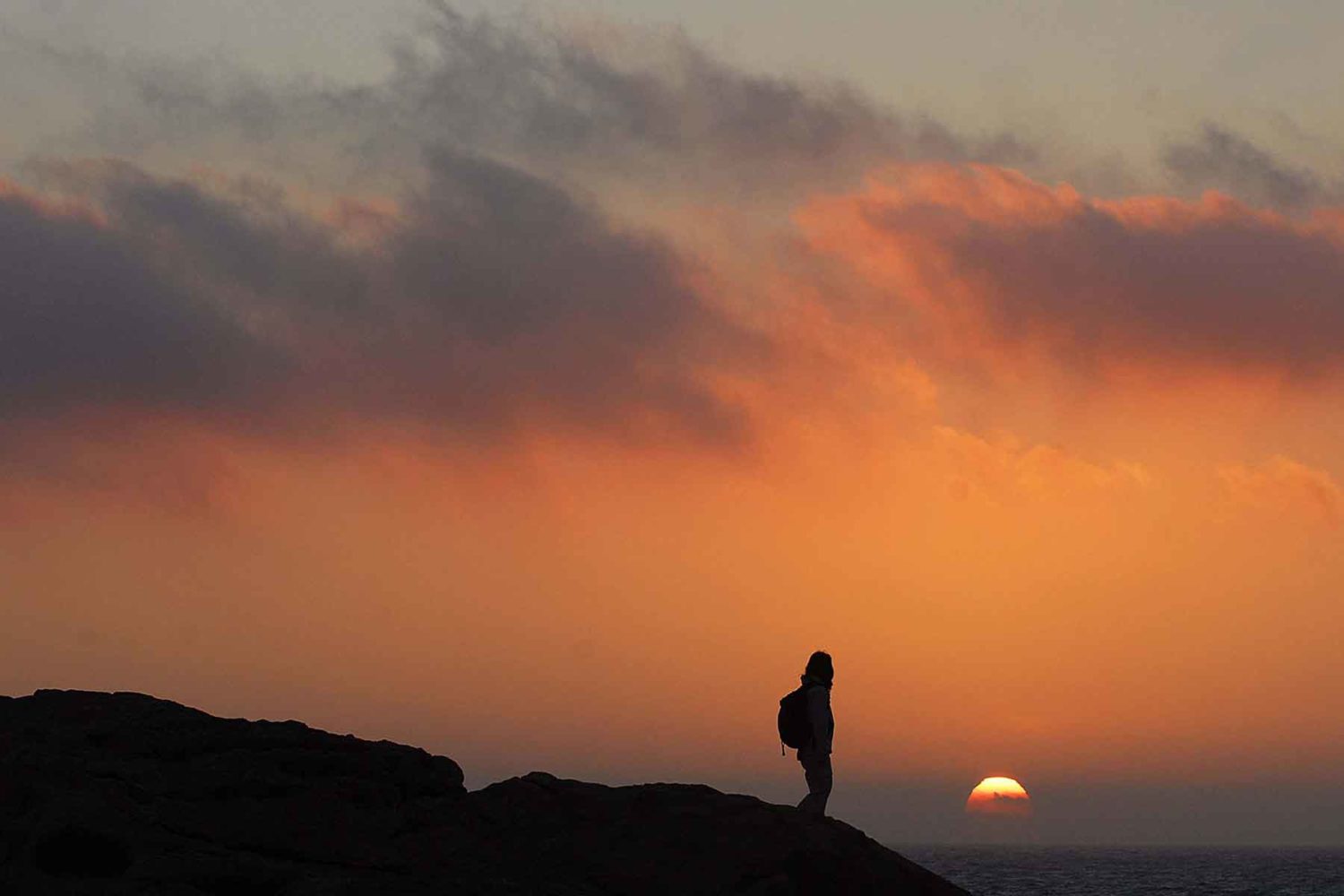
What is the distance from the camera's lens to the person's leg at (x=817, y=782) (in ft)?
58.9

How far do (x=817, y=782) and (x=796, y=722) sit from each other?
2.52 ft

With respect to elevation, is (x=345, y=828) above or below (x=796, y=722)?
below

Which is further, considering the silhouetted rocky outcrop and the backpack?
the backpack

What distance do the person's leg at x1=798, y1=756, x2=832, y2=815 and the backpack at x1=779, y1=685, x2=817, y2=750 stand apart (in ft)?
0.88

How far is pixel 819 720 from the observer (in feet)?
59.1

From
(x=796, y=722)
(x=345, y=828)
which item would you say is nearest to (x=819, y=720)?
(x=796, y=722)

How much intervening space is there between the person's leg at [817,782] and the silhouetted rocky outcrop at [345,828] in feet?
3.39

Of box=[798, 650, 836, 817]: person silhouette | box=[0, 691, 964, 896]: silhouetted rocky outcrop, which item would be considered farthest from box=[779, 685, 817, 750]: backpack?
box=[0, 691, 964, 896]: silhouetted rocky outcrop

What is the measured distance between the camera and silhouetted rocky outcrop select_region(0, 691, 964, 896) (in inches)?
576

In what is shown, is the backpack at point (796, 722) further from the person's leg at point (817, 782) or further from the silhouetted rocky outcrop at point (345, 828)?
the silhouetted rocky outcrop at point (345, 828)

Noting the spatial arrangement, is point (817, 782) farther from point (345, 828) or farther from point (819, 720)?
point (345, 828)

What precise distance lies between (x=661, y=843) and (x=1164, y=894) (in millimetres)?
81123

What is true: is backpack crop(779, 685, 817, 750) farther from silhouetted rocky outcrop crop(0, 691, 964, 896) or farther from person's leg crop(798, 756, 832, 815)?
silhouetted rocky outcrop crop(0, 691, 964, 896)

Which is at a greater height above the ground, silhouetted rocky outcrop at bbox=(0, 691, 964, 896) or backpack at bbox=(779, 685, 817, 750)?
backpack at bbox=(779, 685, 817, 750)
